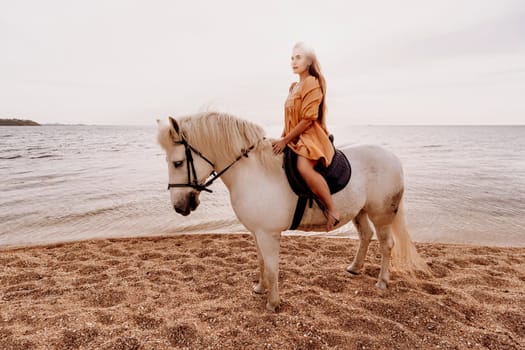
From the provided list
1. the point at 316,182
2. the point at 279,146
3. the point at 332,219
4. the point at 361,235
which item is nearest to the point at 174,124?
the point at 279,146

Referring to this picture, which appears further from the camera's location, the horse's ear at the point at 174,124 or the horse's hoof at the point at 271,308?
the horse's hoof at the point at 271,308

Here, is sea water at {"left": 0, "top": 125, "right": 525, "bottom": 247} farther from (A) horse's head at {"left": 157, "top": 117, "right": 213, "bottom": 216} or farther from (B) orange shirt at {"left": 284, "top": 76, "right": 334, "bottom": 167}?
(A) horse's head at {"left": 157, "top": 117, "right": 213, "bottom": 216}

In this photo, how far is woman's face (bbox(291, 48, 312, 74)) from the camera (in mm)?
2717

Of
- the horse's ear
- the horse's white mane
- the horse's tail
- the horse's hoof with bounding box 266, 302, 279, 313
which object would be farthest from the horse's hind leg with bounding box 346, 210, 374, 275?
the horse's ear

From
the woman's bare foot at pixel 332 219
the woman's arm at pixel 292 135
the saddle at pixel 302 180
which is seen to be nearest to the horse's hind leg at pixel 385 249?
the woman's bare foot at pixel 332 219

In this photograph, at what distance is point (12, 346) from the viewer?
2.56 meters

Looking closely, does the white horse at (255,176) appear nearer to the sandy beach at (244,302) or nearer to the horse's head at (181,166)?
the horse's head at (181,166)

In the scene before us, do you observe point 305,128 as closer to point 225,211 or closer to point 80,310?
point 80,310

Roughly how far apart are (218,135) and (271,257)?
1433mm

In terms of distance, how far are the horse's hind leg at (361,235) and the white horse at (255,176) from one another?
397mm

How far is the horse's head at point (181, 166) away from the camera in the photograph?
2598 millimetres

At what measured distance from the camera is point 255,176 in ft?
9.32

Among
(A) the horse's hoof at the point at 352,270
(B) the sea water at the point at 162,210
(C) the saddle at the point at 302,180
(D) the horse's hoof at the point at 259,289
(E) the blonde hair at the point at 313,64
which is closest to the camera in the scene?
(E) the blonde hair at the point at 313,64

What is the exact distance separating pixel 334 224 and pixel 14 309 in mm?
3817
